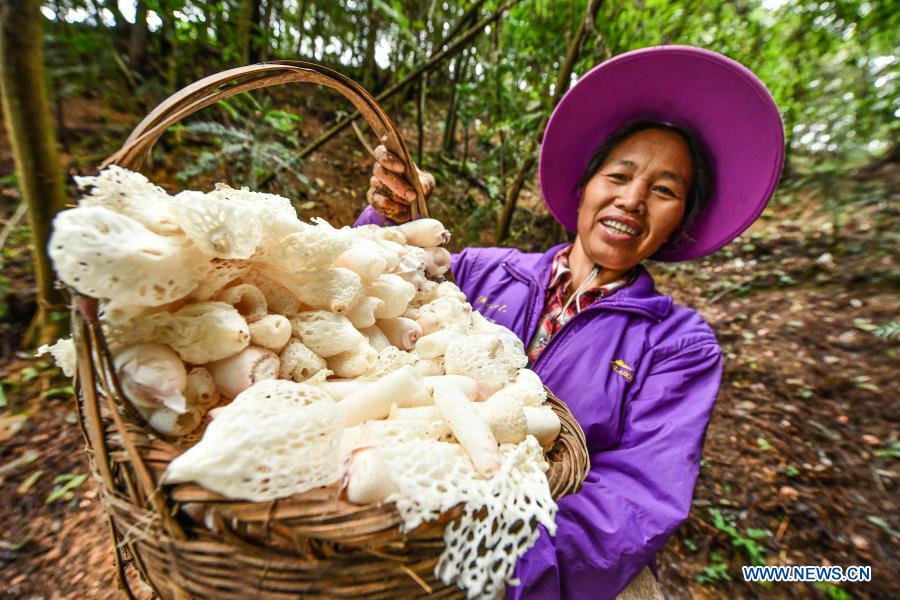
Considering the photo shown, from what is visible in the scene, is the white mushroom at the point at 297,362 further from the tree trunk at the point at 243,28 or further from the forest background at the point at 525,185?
the tree trunk at the point at 243,28

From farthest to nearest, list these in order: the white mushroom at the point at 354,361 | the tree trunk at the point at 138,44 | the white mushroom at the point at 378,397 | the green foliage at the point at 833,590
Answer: the tree trunk at the point at 138,44
the green foliage at the point at 833,590
the white mushroom at the point at 354,361
the white mushroom at the point at 378,397

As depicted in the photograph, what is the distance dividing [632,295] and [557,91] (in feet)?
4.94

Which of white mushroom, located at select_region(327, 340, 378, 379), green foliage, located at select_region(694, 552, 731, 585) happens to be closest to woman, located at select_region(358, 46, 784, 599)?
white mushroom, located at select_region(327, 340, 378, 379)

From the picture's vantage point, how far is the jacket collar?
1.40 metres

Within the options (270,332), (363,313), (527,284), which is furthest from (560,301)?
(270,332)

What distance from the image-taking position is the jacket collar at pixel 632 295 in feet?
4.60

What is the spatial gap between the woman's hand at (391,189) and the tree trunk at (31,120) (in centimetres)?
121

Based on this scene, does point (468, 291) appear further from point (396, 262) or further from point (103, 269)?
point (103, 269)

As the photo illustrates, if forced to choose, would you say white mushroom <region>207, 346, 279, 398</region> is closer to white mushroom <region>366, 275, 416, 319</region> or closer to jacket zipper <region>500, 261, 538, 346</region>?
white mushroom <region>366, 275, 416, 319</region>

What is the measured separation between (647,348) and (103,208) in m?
1.46

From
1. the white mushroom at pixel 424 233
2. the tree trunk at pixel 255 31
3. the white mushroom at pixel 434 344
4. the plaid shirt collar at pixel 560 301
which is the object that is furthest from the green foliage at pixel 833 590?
the tree trunk at pixel 255 31

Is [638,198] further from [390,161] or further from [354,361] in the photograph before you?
[354,361]

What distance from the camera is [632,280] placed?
5.15ft

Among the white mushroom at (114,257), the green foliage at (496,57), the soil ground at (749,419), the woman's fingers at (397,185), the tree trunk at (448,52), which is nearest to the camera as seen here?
the white mushroom at (114,257)
